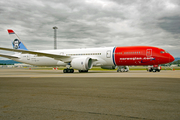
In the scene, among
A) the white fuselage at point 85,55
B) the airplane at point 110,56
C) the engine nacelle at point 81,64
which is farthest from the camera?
the white fuselage at point 85,55

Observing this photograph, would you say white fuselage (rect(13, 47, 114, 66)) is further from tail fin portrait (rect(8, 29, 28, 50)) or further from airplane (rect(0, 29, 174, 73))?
tail fin portrait (rect(8, 29, 28, 50))

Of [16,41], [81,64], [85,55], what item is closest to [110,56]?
[85,55]

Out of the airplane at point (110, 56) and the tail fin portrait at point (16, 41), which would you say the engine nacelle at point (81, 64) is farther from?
the tail fin portrait at point (16, 41)

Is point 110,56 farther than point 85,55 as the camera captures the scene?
No

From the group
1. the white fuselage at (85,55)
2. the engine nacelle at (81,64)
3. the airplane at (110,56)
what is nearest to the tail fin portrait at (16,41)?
the white fuselage at (85,55)

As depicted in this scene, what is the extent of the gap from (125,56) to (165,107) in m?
20.4

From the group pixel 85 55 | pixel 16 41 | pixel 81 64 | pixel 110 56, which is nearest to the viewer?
pixel 81 64

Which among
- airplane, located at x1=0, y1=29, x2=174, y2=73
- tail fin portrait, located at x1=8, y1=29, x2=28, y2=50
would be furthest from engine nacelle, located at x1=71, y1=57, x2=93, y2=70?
tail fin portrait, located at x1=8, y1=29, x2=28, y2=50

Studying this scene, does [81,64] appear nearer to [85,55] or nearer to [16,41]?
[85,55]

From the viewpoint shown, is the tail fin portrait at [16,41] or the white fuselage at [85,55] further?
the tail fin portrait at [16,41]

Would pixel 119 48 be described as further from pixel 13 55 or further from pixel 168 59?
pixel 13 55

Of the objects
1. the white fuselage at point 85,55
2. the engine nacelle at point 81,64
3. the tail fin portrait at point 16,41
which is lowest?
the engine nacelle at point 81,64

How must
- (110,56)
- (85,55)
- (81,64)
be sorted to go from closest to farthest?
(81,64)
(110,56)
(85,55)

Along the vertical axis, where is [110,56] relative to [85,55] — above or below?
below
